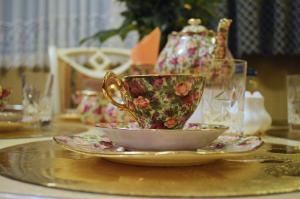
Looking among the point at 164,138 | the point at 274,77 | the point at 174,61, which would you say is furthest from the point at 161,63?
the point at 274,77

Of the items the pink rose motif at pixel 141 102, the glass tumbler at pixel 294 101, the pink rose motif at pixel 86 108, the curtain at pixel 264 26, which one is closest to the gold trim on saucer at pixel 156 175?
the pink rose motif at pixel 141 102

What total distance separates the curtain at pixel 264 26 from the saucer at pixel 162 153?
4.66 feet

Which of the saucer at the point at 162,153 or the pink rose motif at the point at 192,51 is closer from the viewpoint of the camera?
the saucer at the point at 162,153

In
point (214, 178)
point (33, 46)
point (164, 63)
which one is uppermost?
point (33, 46)

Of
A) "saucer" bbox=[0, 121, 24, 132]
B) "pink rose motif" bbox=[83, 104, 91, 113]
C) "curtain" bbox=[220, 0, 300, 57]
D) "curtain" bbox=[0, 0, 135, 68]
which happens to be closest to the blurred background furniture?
"curtain" bbox=[0, 0, 135, 68]

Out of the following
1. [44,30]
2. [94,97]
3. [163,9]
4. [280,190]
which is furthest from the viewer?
[44,30]

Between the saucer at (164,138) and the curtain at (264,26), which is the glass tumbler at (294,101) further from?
the curtain at (264,26)

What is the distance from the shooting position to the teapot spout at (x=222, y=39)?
917mm

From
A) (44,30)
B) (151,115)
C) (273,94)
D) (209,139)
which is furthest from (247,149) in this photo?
(44,30)

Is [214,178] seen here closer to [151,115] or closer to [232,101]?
[151,115]

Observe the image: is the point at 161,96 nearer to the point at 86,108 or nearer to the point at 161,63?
the point at 161,63

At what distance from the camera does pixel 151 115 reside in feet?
1.96

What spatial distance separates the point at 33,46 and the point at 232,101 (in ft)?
5.77

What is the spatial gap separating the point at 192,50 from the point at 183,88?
1.43 feet
